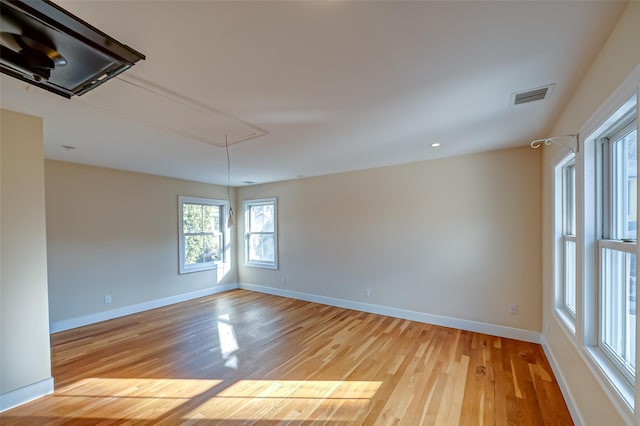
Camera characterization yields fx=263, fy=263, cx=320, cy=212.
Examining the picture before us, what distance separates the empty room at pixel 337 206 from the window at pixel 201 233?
0.51 ft

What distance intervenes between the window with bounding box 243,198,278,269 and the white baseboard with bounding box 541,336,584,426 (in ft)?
14.9

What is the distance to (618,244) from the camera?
148cm

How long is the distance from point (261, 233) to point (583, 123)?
549 cm

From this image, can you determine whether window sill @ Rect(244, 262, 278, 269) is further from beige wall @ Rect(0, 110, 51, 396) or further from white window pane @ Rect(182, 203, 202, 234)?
beige wall @ Rect(0, 110, 51, 396)

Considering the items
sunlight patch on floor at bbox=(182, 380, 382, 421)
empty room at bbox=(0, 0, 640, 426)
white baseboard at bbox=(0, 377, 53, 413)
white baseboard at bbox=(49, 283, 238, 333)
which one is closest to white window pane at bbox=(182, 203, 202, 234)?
empty room at bbox=(0, 0, 640, 426)

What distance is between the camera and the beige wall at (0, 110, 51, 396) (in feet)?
7.03

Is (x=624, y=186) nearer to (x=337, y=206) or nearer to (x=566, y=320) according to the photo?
(x=566, y=320)

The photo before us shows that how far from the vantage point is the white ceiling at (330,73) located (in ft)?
3.99

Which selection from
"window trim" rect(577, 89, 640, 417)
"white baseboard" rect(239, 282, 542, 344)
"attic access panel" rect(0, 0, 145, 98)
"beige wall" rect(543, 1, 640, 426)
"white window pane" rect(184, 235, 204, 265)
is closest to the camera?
"attic access panel" rect(0, 0, 145, 98)

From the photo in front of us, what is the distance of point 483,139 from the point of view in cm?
304

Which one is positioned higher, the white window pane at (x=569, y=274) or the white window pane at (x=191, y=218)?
the white window pane at (x=191, y=218)

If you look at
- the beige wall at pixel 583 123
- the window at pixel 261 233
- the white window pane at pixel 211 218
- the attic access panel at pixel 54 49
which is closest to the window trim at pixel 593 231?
the beige wall at pixel 583 123

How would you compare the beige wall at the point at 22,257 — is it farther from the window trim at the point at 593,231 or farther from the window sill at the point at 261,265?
the window trim at the point at 593,231

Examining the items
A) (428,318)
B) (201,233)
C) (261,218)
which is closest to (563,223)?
(428,318)
